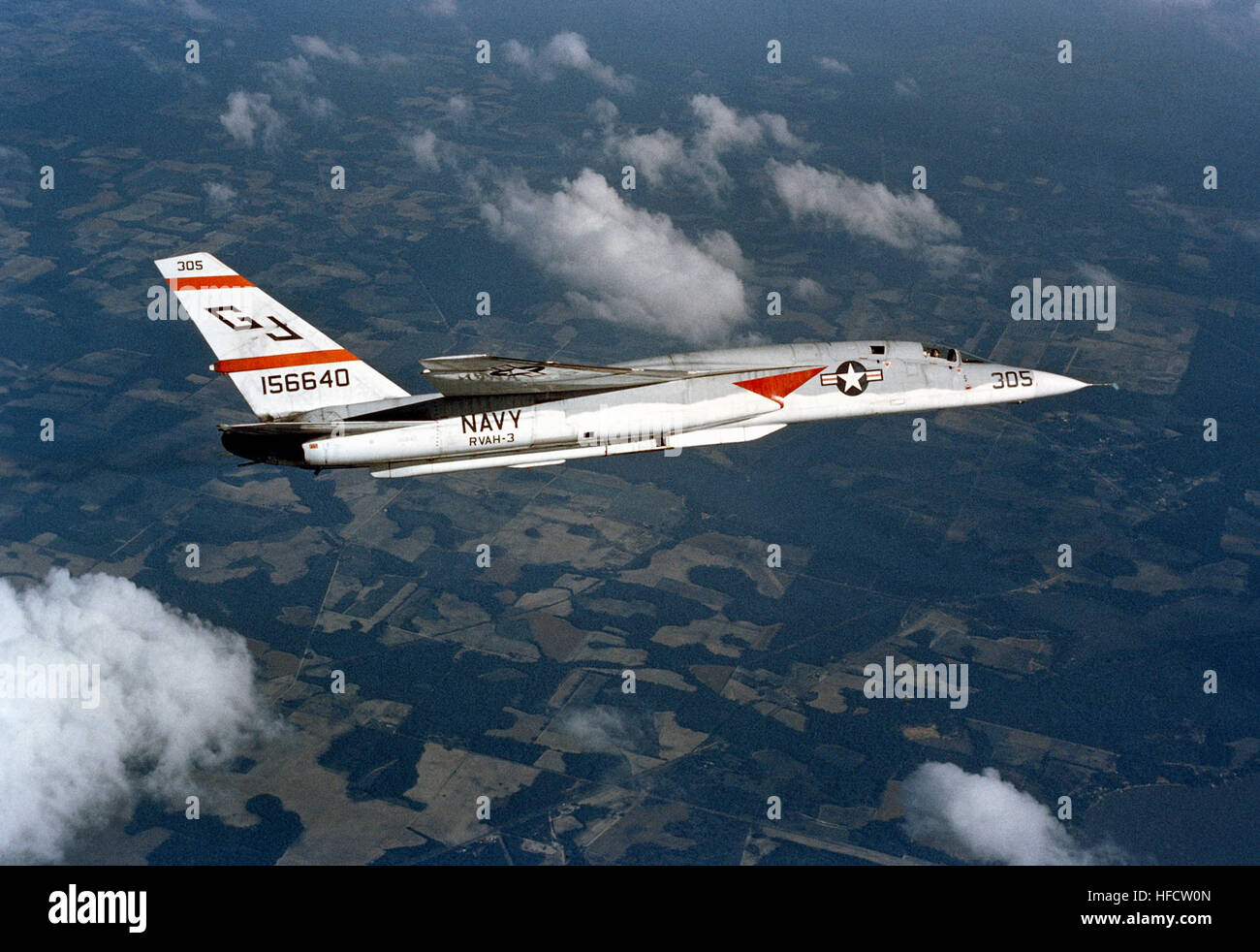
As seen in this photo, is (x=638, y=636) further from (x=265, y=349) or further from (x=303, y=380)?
(x=265, y=349)

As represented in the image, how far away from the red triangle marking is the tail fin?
12356 millimetres

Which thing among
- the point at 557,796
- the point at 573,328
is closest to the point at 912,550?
the point at 557,796

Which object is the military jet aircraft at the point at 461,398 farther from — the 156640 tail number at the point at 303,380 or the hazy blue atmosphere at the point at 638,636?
the hazy blue atmosphere at the point at 638,636

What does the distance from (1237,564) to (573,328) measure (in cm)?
10215

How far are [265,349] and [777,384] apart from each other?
17.8 m

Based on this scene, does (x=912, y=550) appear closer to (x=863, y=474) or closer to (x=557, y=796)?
(x=863, y=474)

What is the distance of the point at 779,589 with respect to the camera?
13038cm

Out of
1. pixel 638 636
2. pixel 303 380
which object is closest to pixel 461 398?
pixel 303 380

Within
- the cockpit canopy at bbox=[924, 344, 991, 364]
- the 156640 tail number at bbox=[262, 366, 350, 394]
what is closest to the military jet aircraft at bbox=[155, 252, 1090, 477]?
the 156640 tail number at bbox=[262, 366, 350, 394]

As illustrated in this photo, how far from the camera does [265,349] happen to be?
3628 centimetres

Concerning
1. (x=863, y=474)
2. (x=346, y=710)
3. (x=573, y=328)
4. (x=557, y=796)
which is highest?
(x=573, y=328)

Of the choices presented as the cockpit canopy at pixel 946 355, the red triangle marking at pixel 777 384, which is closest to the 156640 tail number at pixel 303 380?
the red triangle marking at pixel 777 384

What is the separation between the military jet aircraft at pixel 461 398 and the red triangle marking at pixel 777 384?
0.04m

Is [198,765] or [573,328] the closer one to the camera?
[198,765]
